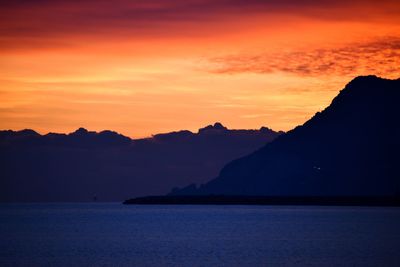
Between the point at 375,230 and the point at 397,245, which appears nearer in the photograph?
the point at 397,245

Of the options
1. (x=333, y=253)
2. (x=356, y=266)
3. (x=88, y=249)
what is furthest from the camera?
(x=88, y=249)

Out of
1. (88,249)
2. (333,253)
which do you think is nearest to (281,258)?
(333,253)

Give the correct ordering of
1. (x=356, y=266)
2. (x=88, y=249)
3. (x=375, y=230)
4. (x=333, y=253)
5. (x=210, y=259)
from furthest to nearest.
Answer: (x=375, y=230) < (x=88, y=249) < (x=333, y=253) < (x=210, y=259) < (x=356, y=266)

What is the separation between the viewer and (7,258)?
221ft

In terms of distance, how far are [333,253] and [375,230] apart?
39.2m

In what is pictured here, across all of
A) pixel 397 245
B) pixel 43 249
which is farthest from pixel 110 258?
pixel 397 245

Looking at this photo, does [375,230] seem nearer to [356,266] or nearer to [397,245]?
[397,245]

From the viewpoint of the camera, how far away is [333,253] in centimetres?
7062

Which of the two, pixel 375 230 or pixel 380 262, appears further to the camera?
pixel 375 230

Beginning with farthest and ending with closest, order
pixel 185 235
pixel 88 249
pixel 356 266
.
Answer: pixel 185 235 < pixel 88 249 < pixel 356 266

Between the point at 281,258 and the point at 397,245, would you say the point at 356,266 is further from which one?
the point at 397,245

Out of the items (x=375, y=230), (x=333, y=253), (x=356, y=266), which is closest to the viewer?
(x=356, y=266)

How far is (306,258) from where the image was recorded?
65.9 metres

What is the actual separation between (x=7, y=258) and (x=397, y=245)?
37639 millimetres
